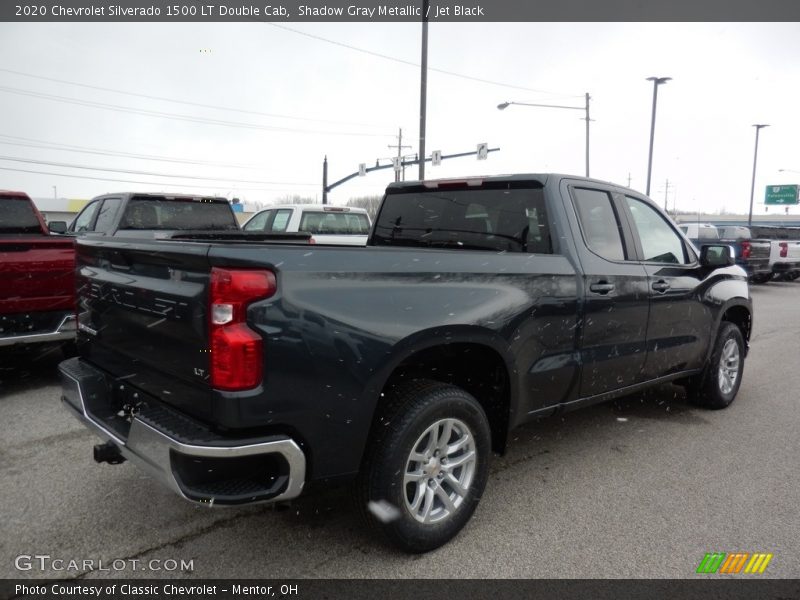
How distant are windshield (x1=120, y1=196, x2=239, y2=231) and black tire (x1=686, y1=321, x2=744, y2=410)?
626 centimetres

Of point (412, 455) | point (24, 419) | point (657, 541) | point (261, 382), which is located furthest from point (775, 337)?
point (24, 419)

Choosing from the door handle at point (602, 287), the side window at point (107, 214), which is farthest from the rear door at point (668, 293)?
the side window at point (107, 214)

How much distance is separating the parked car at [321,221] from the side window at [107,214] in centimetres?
252

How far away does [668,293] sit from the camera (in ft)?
13.8

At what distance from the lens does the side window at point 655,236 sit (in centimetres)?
422

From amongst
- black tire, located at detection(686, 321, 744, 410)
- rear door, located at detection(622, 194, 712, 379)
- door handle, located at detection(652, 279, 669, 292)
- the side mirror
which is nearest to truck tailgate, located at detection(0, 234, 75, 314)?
rear door, located at detection(622, 194, 712, 379)

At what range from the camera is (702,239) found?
59.9ft

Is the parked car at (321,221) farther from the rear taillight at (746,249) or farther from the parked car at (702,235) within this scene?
the parked car at (702,235)

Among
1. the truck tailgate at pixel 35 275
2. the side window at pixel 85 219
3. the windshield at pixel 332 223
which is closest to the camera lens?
the truck tailgate at pixel 35 275

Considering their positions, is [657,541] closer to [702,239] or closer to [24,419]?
[24,419]

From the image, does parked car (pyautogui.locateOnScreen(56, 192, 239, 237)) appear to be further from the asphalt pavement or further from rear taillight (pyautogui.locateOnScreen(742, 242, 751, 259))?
rear taillight (pyautogui.locateOnScreen(742, 242, 751, 259))

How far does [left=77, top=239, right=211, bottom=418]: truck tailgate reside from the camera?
2.26 meters

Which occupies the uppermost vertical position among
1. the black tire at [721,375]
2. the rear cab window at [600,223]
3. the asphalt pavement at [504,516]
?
the rear cab window at [600,223]

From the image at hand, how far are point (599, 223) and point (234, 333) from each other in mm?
2659
